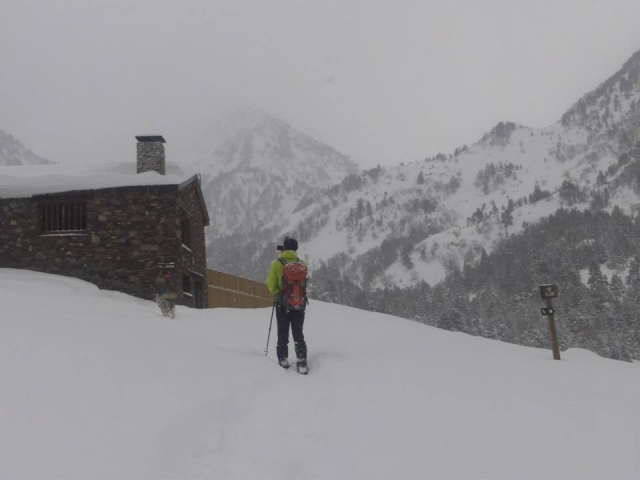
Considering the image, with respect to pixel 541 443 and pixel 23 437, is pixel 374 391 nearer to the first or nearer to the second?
pixel 541 443

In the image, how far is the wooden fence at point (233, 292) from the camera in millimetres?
21312

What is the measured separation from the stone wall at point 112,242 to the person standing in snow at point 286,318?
29.4ft

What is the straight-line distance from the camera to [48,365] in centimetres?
478

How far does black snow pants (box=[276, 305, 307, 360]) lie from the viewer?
7.17 meters

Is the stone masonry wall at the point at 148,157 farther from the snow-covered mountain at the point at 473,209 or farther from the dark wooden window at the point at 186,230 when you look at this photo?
the snow-covered mountain at the point at 473,209

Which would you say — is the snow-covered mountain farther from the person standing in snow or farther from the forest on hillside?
the person standing in snow

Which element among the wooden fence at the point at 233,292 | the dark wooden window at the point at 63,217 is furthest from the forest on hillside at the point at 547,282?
the dark wooden window at the point at 63,217

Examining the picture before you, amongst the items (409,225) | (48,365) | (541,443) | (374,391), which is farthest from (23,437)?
(409,225)

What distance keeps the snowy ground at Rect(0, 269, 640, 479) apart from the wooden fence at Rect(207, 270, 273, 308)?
13340 millimetres

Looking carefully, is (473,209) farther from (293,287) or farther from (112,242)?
(293,287)

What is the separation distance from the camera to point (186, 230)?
1820 centimetres

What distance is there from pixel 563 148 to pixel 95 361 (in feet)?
692

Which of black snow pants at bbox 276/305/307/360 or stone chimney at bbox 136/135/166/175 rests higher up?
stone chimney at bbox 136/135/166/175

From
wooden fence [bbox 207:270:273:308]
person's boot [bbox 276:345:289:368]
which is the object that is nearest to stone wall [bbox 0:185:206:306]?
wooden fence [bbox 207:270:273:308]
